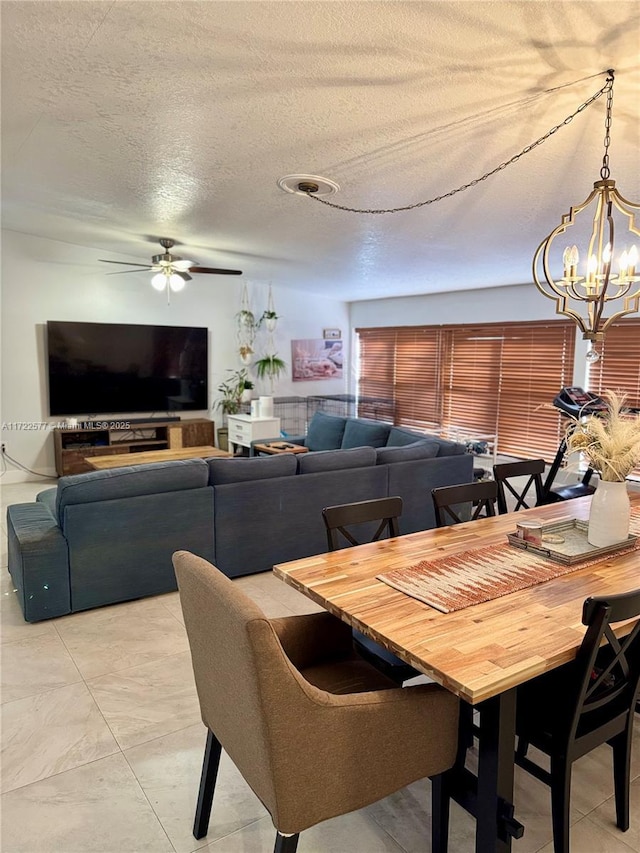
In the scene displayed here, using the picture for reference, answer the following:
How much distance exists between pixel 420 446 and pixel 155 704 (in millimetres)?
2701

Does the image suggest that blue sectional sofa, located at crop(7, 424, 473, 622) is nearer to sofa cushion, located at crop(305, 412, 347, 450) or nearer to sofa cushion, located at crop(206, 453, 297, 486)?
sofa cushion, located at crop(206, 453, 297, 486)

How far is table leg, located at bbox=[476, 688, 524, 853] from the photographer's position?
141 centimetres

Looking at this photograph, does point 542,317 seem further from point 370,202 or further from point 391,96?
point 391,96

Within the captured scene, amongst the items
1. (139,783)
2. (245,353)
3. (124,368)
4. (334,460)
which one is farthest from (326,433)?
(139,783)

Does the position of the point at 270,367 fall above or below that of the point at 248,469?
above

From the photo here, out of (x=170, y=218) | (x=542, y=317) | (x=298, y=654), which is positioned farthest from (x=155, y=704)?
(x=542, y=317)

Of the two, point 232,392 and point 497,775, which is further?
point 232,392

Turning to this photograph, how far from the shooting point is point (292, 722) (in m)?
1.27

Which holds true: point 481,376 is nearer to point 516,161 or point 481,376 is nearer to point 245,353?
point 245,353

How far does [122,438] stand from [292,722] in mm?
5873

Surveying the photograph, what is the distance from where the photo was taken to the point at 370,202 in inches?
139

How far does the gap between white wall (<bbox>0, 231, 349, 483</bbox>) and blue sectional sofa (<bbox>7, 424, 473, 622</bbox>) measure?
8.12 ft

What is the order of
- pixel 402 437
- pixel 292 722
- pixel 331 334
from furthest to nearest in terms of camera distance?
pixel 331 334 < pixel 402 437 < pixel 292 722

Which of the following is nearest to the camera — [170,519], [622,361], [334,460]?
[170,519]
